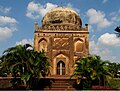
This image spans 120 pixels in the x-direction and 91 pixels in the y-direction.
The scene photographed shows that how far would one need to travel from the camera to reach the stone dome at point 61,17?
110 ft

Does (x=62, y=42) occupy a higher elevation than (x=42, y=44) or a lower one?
higher

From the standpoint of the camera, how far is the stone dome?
3344 cm

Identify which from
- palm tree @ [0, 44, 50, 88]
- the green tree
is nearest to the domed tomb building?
the green tree

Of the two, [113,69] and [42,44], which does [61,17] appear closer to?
[42,44]

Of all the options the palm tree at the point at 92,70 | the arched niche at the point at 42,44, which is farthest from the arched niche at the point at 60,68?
the palm tree at the point at 92,70

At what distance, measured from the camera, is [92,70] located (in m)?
20.3

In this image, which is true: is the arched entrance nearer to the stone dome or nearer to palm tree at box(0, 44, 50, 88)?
the stone dome

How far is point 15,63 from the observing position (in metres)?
18.7

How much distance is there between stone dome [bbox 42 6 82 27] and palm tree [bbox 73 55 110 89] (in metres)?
12.7

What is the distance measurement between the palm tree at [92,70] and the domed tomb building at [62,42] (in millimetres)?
9275

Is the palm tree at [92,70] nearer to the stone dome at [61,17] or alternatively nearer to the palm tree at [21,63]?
the palm tree at [21,63]

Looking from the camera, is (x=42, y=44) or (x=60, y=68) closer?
(x=60, y=68)

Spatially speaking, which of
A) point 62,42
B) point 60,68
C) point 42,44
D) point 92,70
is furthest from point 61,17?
point 92,70

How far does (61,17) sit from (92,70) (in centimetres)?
1491
